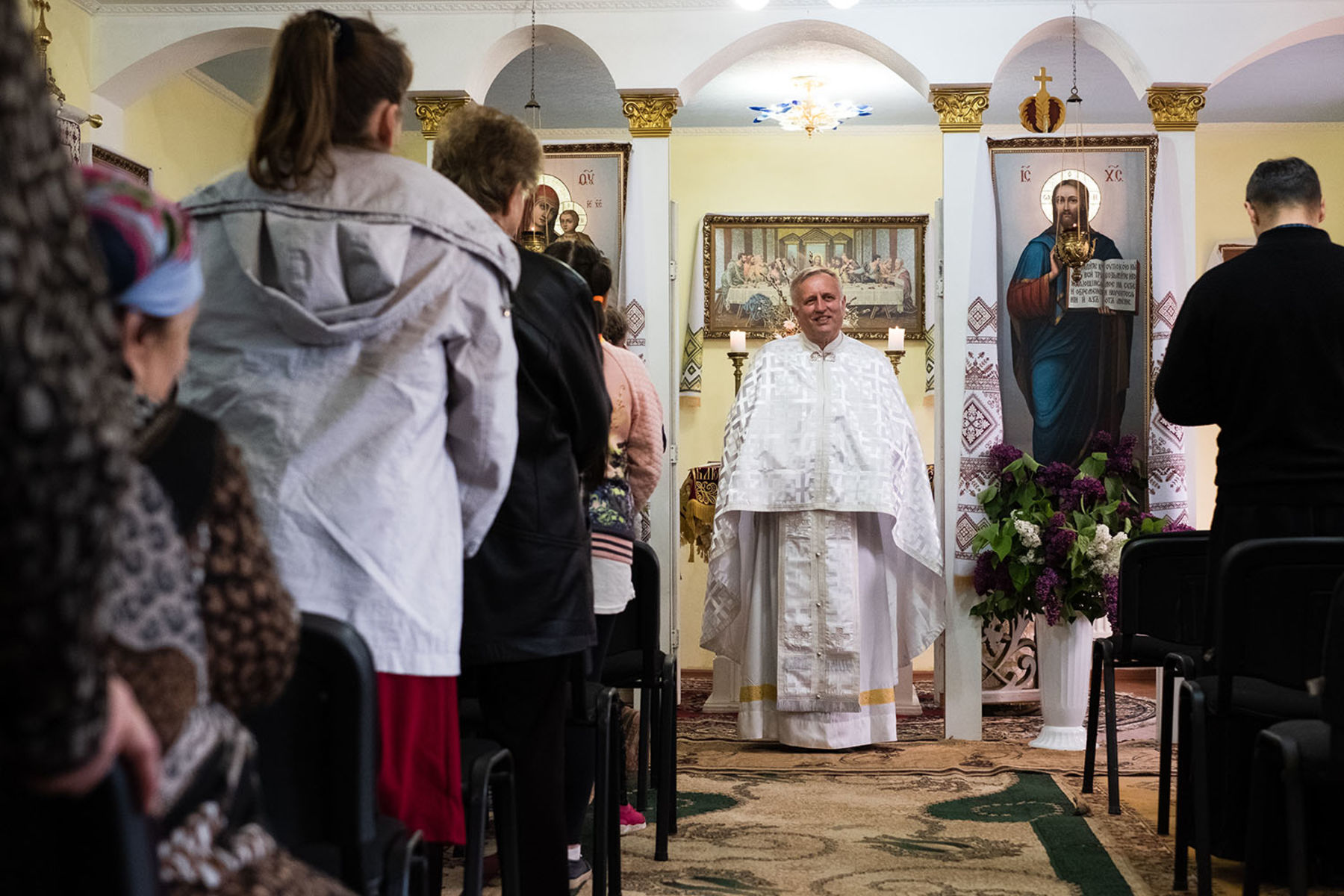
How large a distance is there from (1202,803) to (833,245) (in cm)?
712

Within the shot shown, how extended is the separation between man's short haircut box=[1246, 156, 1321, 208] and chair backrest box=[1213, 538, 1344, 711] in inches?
39.7

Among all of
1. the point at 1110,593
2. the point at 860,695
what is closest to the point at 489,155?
the point at 1110,593

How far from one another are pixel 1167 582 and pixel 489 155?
2.69 metres

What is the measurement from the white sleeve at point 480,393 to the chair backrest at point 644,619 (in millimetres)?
1578

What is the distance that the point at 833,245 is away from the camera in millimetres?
10023

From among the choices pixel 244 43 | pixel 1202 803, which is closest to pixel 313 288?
pixel 1202 803

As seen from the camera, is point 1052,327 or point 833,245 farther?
point 833,245

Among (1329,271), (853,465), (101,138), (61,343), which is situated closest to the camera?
(61,343)

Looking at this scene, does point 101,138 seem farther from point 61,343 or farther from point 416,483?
point 61,343

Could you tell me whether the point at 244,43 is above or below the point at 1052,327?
above

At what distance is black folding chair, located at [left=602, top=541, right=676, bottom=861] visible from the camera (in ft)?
13.0

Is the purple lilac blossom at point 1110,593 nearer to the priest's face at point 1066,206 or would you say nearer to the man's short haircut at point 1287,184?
the priest's face at point 1066,206

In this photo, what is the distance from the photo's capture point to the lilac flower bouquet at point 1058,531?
5.93 m

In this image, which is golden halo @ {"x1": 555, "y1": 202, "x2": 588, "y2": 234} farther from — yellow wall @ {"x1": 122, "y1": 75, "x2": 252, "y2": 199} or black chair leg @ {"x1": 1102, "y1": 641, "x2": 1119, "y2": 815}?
black chair leg @ {"x1": 1102, "y1": 641, "x2": 1119, "y2": 815}
